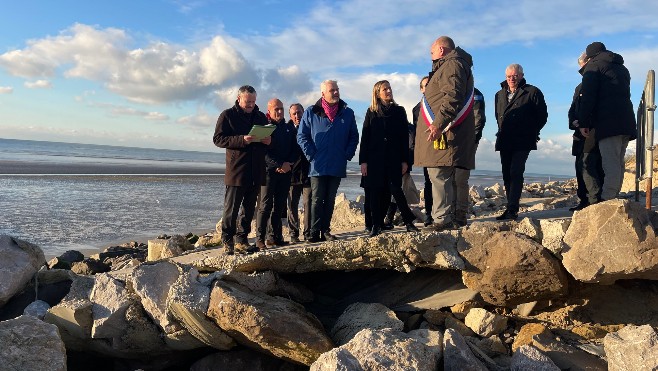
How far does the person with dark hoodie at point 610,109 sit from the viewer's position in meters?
5.72

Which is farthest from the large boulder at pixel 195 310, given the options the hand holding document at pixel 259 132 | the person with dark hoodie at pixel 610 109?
the person with dark hoodie at pixel 610 109

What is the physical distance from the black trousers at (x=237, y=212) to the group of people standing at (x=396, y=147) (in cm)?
1

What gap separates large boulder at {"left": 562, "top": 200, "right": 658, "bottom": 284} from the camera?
4.11 metres

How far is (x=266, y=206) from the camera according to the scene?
6430mm

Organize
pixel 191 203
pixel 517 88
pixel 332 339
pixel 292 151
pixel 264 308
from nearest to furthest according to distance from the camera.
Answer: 1. pixel 264 308
2. pixel 332 339
3. pixel 517 88
4. pixel 292 151
5. pixel 191 203

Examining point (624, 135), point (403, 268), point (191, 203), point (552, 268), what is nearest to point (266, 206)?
point (403, 268)

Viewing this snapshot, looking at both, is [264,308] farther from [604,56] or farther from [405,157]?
[604,56]

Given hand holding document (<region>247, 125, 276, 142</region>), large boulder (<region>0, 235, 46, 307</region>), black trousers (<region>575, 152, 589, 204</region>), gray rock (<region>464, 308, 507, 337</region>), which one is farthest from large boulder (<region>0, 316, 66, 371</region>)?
black trousers (<region>575, 152, 589, 204</region>)

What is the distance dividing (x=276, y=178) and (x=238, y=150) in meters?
0.78

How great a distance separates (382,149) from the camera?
19.7 feet

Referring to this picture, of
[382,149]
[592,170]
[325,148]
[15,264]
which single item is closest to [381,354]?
[382,149]

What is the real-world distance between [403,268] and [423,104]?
5.98 ft

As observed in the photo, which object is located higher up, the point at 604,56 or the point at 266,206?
the point at 604,56

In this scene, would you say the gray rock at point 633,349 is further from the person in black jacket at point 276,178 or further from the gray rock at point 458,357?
the person in black jacket at point 276,178
